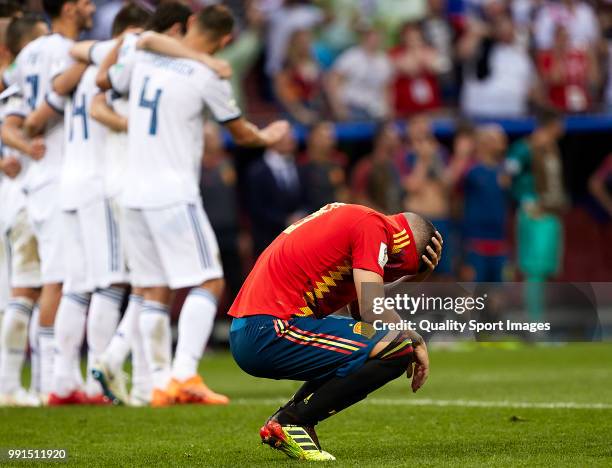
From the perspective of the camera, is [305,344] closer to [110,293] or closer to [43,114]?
[110,293]

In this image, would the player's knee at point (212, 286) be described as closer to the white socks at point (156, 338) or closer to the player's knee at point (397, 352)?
the white socks at point (156, 338)

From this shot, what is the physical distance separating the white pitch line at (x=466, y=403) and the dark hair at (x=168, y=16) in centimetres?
267

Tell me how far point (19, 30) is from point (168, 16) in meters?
1.46

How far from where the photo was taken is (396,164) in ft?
56.4

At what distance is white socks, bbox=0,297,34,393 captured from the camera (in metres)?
9.99

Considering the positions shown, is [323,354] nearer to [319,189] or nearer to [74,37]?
[74,37]

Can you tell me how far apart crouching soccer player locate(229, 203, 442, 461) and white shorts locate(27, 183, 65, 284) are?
155 inches

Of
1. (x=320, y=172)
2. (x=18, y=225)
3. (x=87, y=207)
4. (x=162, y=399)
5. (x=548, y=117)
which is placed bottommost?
(x=320, y=172)

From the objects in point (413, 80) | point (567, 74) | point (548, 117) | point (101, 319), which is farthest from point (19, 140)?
point (567, 74)

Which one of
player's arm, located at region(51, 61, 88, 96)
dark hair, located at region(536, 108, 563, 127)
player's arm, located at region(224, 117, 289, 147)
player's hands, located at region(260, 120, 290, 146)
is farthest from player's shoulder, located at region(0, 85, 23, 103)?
dark hair, located at region(536, 108, 563, 127)

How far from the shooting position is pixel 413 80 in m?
18.2

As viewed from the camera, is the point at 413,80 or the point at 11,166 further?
the point at 413,80

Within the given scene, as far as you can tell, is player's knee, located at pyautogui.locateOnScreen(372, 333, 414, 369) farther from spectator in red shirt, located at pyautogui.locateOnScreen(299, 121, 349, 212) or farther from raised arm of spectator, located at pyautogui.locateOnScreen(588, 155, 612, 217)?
raised arm of spectator, located at pyautogui.locateOnScreen(588, 155, 612, 217)

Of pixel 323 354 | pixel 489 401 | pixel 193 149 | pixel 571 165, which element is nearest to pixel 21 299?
pixel 193 149
